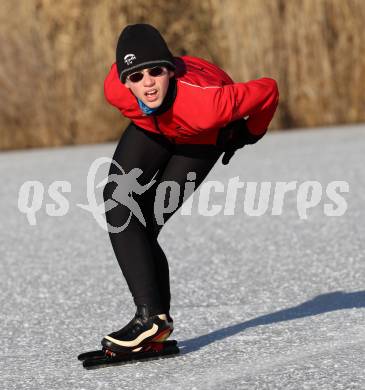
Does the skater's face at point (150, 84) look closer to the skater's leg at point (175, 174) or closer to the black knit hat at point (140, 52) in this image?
the black knit hat at point (140, 52)

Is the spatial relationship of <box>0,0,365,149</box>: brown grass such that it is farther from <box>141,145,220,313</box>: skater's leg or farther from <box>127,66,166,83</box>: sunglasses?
<box>127,66,166,83</box>: sunglasses

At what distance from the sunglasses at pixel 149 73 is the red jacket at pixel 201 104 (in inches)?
3.3

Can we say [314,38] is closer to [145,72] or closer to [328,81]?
[328,81]

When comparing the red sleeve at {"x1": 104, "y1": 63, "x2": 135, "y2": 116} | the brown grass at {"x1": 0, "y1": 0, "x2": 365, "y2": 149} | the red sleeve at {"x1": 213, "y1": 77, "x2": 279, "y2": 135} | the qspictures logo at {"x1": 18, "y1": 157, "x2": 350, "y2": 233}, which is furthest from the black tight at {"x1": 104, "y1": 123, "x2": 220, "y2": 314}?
the brown grass at {"x1": 0, "y1": 0, "x2": 365, "y2": 149}

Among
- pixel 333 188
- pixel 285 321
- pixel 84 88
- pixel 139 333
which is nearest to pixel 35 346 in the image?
pixel 139 333

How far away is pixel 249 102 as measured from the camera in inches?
187

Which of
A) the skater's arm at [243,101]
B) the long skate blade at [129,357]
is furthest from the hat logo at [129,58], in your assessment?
the long skate blade at [129,357]

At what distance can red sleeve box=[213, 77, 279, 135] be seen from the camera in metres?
4.68

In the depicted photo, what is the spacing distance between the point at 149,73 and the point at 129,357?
1174mm

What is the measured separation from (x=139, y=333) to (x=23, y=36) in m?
9.78

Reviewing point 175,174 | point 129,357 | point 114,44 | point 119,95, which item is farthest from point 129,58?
point 114,44

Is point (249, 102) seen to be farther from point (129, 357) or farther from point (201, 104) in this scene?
point (129, 357)

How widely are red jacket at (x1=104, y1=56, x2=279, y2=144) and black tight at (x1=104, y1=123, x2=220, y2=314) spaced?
0.08 metres

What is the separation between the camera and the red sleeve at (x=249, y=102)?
15.4 feet
